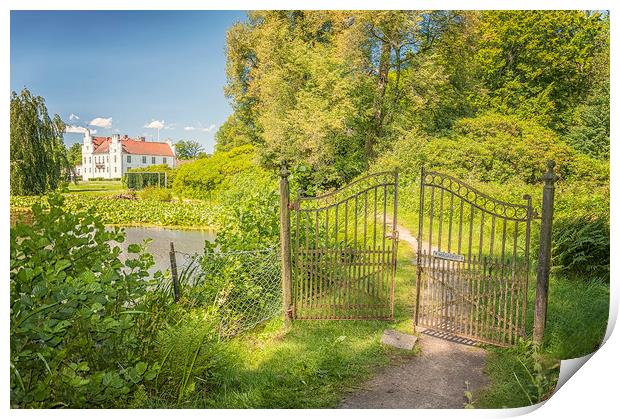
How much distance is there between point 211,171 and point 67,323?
1881 millimetres

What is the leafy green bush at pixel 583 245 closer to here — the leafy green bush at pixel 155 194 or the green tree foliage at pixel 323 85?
the green tree foliage at pixel 323 85

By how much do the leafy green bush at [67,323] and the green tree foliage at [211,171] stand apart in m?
1.28

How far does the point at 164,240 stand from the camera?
12.6 ft

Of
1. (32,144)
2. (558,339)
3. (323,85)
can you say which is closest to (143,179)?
(32,144)

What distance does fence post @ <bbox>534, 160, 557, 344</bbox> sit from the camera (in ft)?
9.70

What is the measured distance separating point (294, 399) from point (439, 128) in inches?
96.0

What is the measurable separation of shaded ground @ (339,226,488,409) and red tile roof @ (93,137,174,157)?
2.18m

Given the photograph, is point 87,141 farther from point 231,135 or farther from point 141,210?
point 231,135

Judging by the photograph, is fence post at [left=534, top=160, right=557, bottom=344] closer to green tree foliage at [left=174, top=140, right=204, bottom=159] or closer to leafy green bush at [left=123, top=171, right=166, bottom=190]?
green tree foliage at [left=174, top=140, right=204, bottom=159]

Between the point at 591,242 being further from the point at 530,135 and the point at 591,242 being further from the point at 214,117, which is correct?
the point at 214,117

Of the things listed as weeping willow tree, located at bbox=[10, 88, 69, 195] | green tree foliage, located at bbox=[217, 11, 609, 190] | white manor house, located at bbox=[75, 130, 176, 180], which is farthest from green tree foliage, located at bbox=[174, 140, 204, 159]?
weeping willow tree, located at bbox=[10, 88, 69, 195]

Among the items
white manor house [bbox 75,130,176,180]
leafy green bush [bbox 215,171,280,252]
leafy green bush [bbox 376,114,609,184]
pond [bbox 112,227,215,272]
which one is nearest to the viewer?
white manor house [bbox 75,130,176,180]

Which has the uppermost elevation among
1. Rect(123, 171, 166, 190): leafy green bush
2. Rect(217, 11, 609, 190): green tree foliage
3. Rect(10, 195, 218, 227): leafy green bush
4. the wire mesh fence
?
Rect(217, 11, 609, 190): green tree foliage
